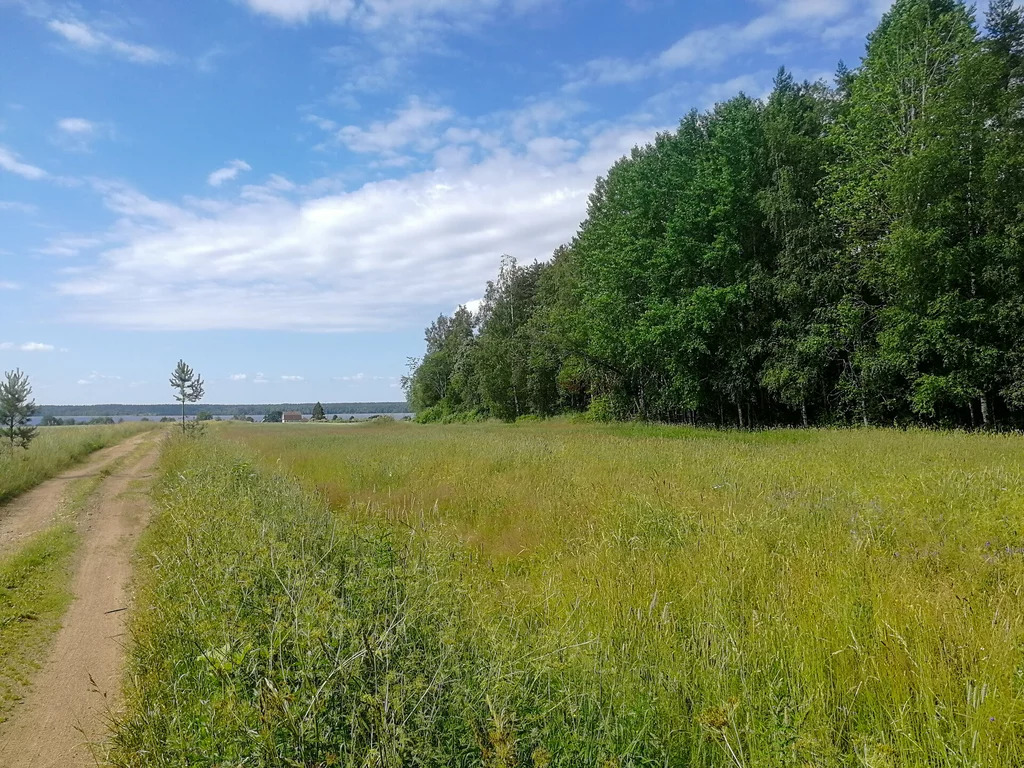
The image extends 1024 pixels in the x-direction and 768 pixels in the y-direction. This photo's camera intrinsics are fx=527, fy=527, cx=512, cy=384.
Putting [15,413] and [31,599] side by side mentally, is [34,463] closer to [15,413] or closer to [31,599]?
[15,413]

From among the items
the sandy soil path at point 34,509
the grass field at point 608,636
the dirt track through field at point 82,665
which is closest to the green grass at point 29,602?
the dirt track through field at point 82,665

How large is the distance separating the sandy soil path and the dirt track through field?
0.23 feet

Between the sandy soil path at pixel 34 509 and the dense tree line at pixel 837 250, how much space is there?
24.1m

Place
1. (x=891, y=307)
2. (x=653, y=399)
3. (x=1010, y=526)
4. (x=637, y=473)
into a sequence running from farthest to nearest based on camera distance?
(x=653, y=399) → (x=891, y=307) → (x=637, y=473) → (x=1010, y=526)

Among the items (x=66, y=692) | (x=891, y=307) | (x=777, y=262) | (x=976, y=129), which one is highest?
(x=976, y=129)

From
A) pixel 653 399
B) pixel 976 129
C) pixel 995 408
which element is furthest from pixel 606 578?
pixel 653 399

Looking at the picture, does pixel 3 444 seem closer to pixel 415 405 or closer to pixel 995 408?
pixel 995 408

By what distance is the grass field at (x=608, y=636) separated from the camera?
2.34 metres

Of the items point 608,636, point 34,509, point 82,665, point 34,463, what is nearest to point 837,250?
point 608,636

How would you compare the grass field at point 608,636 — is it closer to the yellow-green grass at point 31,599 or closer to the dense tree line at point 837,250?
the yellow-green grass at point 31,599

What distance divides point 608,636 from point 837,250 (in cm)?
2598

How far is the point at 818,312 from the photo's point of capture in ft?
79.2

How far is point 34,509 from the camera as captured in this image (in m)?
12.3

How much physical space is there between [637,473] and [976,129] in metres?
20.4
